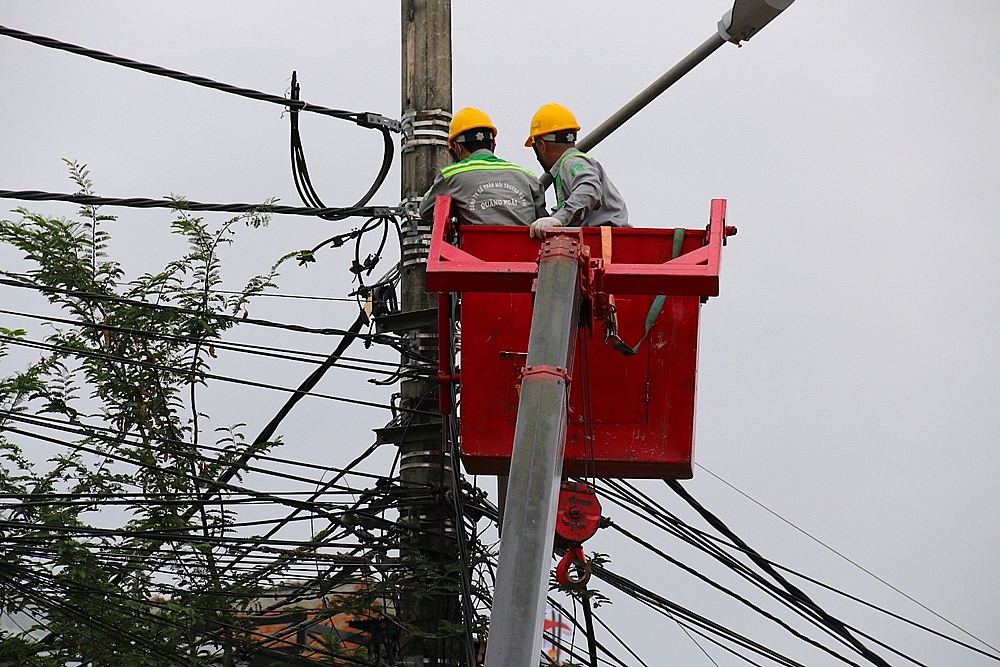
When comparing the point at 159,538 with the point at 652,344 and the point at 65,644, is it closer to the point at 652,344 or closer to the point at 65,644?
the point at 65,644

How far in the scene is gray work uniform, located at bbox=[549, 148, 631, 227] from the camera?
677cm

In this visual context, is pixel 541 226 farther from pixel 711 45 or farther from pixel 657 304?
pixel 711 45

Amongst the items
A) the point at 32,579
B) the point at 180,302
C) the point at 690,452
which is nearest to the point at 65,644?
the point at 32,579

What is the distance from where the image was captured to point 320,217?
9.21 meters

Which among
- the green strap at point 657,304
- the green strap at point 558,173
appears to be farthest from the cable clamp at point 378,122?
the green strap at point 657,304

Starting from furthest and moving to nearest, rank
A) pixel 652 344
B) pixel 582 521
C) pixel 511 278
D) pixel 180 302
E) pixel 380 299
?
pixel 380 299
pixel 180 302
pixel 652 344
pixel 582 521
pixel 511 278

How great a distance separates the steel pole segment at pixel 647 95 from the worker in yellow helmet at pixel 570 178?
11.2 inches

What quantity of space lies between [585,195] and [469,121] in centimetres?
116

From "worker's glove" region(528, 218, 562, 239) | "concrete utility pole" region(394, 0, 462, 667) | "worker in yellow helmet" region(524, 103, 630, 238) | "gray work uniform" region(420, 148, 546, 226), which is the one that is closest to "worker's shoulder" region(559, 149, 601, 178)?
"worker in yellow helmet" region(524, 103, 630, 238)

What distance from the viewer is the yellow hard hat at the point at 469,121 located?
761cm

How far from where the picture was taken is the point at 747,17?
24.9ft

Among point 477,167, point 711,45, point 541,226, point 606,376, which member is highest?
point 711,45

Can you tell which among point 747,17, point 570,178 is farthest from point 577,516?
point 747,17

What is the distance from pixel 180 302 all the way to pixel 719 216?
11.9 ft
